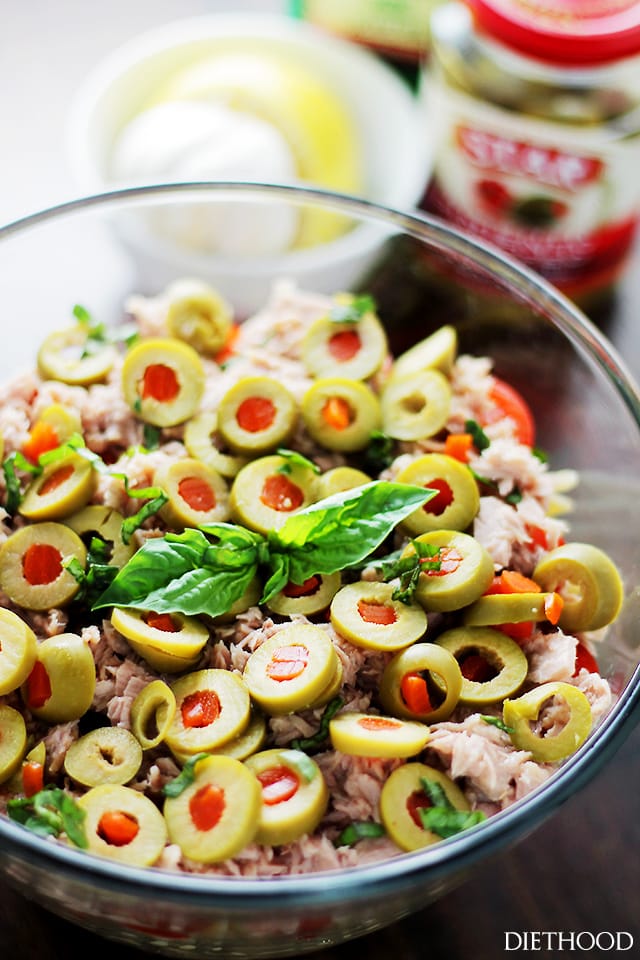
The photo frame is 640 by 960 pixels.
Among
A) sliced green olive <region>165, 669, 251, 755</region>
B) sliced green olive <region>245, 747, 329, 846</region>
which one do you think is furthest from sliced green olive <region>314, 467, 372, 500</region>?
sliced green olive <region>245, 747, 329, 846</region>

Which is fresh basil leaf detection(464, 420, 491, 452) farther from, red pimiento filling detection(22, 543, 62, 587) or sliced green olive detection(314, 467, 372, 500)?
red pimiento filling detection(22, 543, 62, 587)

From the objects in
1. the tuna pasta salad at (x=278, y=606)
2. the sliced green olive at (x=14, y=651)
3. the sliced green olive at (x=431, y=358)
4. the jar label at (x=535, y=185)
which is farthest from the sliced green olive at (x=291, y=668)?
the jar label at (x=535, y=185)

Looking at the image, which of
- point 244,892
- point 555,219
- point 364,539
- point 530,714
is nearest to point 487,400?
point 364,539

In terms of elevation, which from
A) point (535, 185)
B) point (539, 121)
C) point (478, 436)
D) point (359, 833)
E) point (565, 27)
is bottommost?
point (359, 833)

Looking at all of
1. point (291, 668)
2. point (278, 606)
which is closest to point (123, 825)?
point (291, 668)

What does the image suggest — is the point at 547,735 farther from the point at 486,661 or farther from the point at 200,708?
the point at 200,708

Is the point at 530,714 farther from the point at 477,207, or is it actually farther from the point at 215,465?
the point at 477,207
